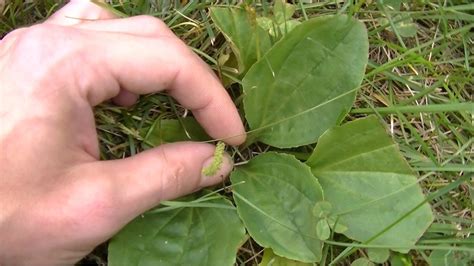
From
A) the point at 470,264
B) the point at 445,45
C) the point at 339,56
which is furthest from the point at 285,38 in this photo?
the point at 470,264

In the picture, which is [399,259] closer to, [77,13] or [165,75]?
[165,75]

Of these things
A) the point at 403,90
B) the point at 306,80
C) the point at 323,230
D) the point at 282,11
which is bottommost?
the point at 323,230

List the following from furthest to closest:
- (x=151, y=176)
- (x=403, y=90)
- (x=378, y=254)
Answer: (x=403, y=90), (x=378, y=254), (x=151, y=176)

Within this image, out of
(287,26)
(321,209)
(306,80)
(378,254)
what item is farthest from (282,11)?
(378,254)

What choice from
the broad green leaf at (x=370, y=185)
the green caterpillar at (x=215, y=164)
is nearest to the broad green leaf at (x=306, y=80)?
the broad green leaf at (x=370, y=185)

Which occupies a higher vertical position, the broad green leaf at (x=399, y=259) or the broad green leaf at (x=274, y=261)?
the broad green leaf at (x=274, y=261)

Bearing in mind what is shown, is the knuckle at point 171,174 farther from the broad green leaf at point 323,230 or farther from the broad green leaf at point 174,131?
the broad green leaf at point 323,230

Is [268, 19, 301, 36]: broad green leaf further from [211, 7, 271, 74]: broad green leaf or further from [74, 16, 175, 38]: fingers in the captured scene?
[74, 16, 175, 38]: fingers
